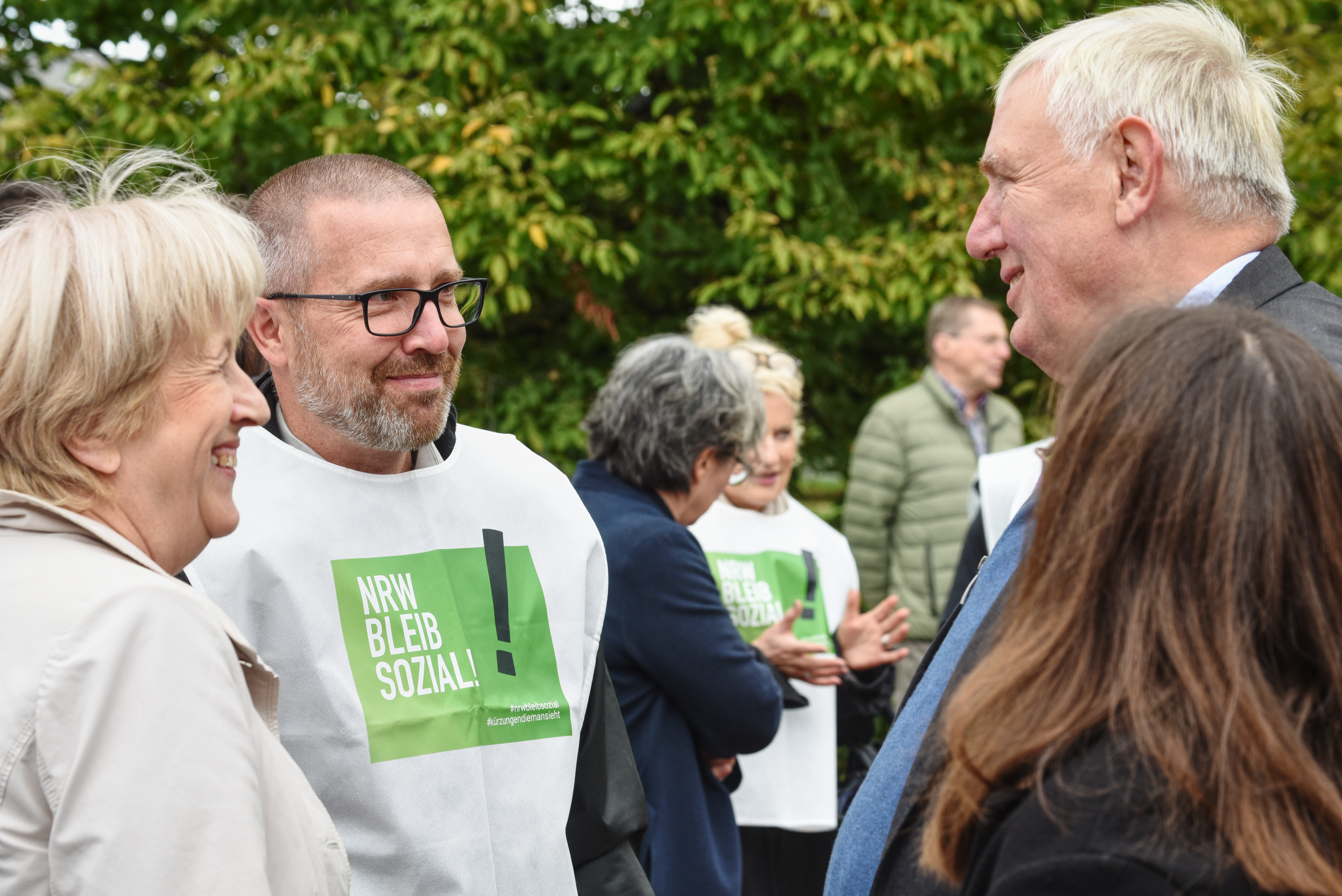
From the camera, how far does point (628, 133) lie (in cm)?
581

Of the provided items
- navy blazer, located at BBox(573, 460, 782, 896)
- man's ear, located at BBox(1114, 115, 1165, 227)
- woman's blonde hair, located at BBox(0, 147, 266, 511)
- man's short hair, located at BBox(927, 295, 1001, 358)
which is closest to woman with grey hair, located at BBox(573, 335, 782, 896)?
navy blazer, located at BBox(573, 460, 782, 896)

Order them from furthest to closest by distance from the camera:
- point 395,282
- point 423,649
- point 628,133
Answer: point 628,133
point 395,282
point 423,649

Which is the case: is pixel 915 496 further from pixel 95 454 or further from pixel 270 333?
pixel 95 454

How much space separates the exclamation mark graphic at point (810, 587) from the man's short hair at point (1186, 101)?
7.44ft

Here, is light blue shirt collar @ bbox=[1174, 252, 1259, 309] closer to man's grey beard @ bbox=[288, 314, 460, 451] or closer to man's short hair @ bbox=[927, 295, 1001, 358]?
man's grey beard @ bbox=[288, 314, 460, 451]

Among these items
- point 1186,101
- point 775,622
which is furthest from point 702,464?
point 1186,101

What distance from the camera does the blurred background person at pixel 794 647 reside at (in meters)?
3.78

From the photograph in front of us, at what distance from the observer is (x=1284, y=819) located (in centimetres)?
97

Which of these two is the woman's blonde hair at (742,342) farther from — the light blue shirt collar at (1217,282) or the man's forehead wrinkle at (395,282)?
the light blue shirt collar at (1217,282)

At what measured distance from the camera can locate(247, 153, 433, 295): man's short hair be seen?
2117 mm

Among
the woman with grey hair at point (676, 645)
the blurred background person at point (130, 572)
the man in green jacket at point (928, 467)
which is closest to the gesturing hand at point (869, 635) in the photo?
the woman with grey hair at point (676, 645)

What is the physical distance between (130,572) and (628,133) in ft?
15.9

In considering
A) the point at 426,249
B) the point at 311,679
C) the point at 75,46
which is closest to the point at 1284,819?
the point at 311,679

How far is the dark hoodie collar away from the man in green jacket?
345 cm
